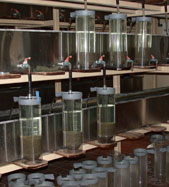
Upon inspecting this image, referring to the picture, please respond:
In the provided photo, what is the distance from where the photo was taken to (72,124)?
1835mm

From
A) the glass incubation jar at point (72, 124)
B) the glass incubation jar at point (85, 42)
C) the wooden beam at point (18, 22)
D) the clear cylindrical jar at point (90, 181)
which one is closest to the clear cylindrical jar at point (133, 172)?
the clear cylindrical jar at point (90, 181)

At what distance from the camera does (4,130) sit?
1.67m

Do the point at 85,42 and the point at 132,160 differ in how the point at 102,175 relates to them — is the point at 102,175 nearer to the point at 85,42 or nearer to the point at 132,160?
the point at 132,160

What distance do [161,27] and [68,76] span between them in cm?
316

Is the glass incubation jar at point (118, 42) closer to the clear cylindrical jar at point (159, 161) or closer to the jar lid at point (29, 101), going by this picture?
the jar lid at point (29, 101)

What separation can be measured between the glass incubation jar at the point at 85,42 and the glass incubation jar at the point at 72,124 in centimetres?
22

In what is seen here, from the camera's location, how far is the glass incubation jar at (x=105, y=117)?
1.99 meters

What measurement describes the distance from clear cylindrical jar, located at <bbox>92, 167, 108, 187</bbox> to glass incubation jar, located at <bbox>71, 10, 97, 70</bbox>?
0.67 metres

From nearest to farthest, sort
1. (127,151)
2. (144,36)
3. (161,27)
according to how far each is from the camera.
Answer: (144,36) < (127,151) < (161,27)

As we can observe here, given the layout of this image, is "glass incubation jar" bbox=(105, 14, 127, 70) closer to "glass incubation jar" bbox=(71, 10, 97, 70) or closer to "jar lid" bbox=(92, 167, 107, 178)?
"glass incubation jar" bbox=(71, 10, 97, 70)

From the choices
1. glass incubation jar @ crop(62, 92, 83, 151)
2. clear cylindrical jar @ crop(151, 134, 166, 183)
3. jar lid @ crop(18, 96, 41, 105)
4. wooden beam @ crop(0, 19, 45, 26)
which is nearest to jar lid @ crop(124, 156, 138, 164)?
clear cylindrical jar @ crop(151, 134, 166, 183)

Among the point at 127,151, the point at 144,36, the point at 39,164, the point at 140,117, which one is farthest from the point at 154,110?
the point at 39,164

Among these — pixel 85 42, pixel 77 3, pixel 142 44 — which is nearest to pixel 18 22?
pixel 77 3

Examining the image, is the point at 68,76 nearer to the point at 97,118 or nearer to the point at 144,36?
the point at 97,118
